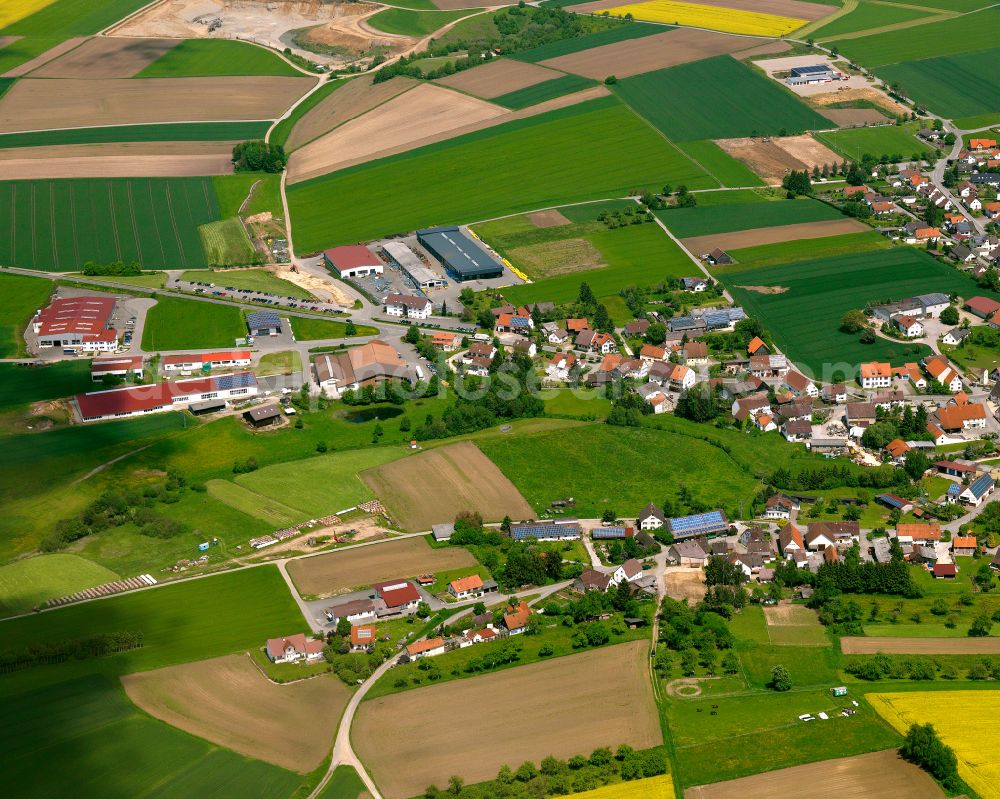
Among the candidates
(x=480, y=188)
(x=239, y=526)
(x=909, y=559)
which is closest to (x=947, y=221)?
(x=480, y=188)

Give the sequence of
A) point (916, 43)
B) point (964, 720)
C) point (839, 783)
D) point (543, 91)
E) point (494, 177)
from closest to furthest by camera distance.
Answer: point (839, 783) < point (964, 720) < point (494, 177) < point (543, 91) < point (916, 43)

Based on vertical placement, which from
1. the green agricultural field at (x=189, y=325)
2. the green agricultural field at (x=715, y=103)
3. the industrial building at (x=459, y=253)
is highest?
the green agricultural field at (x=715, y=103)

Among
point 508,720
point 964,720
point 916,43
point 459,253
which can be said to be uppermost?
point 916,43

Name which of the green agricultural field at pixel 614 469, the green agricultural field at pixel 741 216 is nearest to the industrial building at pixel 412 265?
the green agricultural field at pixel 741 216

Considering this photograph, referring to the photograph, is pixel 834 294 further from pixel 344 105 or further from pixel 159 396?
pixel 344 105

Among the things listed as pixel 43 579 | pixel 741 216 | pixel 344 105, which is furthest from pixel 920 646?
pixel 344 105

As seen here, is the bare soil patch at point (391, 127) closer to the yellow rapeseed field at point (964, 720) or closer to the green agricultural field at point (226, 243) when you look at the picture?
the green agricultural field at point (226, 243)

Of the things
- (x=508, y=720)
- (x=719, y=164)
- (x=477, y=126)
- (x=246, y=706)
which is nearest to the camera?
(x=508, y=720)
